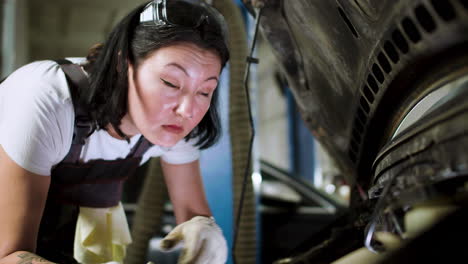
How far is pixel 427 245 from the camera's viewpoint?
438 mm

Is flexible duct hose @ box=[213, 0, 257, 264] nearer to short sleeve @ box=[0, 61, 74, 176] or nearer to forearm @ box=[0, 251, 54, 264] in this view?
short sleeve @ box=[0, 61, 74, 176]

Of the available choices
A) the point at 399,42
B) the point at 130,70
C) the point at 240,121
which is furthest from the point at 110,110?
the point at 240,121

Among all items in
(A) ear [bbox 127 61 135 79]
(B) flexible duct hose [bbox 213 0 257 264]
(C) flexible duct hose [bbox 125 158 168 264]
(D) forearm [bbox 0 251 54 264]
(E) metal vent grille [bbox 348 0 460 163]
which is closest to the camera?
(E) metal vent grille [bbox 348 0 460 163]

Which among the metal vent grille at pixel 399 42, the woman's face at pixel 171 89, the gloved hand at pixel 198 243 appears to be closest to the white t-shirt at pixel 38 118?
the woman's face at pixel 171 89

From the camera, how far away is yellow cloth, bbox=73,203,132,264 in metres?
1.03

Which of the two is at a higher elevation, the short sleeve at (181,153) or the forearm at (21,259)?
the short sleeve at (181,153)

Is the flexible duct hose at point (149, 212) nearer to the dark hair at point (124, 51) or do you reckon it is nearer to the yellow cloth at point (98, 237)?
the yellow cloth at point (98, 237)

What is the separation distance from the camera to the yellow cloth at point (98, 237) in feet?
3.39

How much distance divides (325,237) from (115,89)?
55 cm

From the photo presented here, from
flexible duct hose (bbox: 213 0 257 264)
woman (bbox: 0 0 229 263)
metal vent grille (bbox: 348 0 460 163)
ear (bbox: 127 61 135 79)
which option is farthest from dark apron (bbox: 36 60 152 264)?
flexible duct hose (bbox: 213 0 257 264)

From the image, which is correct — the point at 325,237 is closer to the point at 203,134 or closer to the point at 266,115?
the point at 203,134

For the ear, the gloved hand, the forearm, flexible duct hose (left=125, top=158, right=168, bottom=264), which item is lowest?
flexible duct hose (left=125, top=158, right=168, bottom=264)

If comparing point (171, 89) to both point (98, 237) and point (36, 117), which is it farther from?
point (98, 237)

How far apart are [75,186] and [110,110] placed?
0.26 m
